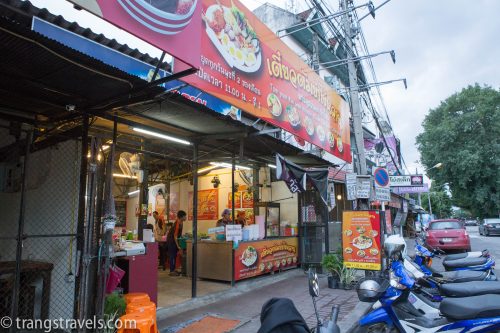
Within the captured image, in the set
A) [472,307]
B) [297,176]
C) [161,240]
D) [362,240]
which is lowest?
[472,307]

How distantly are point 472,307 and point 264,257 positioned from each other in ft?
22.0

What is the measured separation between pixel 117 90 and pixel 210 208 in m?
9.69

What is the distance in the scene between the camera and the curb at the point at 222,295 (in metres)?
6.68

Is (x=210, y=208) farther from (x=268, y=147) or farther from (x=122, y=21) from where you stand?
(x=122, y=21)

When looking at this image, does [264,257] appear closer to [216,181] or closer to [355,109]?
[216,181]

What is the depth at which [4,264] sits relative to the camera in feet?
16.8

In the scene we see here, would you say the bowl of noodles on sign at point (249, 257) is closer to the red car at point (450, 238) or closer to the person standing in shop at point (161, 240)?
the person standing in shop at point (161, 240)

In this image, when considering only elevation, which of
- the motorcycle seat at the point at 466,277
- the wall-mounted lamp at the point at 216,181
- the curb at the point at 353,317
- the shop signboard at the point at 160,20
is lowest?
the curb at the point at 353,317

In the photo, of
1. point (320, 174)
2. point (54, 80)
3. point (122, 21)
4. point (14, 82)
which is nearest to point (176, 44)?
point (122, 21)

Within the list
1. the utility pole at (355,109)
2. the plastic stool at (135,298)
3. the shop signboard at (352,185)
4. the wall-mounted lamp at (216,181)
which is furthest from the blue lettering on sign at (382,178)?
the plastic stool at (135,298)

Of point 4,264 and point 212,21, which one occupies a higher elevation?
point 212,21

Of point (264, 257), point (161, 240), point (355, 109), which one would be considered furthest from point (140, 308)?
point (355, 109)

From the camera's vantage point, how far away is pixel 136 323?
475 cm

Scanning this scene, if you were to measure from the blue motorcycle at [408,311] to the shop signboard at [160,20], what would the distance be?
387 centimetres
